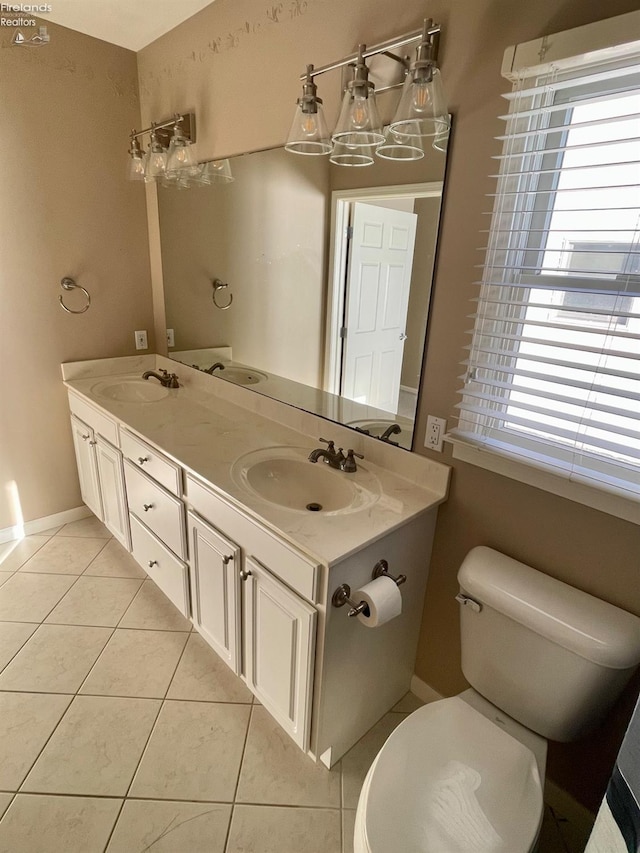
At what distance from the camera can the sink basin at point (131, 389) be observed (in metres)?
2.43

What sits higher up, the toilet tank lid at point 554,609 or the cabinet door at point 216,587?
the toilet tank lid at point 554,609

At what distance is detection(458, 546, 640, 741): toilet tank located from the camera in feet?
3.47

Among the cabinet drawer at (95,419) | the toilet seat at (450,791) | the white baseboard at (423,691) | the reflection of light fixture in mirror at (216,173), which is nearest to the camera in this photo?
the toilet seat at (450,791)

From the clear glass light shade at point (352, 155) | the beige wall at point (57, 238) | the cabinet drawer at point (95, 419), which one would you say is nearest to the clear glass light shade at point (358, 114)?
the clear glass light shade at point (352, 155)

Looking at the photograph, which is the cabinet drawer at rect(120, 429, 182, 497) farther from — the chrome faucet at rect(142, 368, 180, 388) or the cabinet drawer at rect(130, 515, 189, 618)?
the chrome faucet at rect(142, 368, 180, 388)

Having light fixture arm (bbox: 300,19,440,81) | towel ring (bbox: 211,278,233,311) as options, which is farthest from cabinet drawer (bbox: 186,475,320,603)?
light fixture arm (bbox: 300,19,440,81)

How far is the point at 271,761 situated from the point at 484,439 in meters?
1.23

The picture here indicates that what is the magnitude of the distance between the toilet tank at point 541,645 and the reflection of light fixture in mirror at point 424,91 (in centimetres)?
116

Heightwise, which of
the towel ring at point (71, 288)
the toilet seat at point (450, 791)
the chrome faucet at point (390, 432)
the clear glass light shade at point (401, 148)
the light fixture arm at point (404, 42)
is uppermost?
the light fixture arm at point (404, 42)

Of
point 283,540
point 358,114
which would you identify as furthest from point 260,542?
point 358,114

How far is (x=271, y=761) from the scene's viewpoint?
1.50m

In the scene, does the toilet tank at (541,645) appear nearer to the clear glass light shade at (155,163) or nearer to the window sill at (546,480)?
the window sill at (546,480)

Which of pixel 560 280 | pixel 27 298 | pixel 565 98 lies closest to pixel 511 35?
pixel 565 98

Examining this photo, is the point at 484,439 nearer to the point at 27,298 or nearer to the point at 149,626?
the point at 149,626
